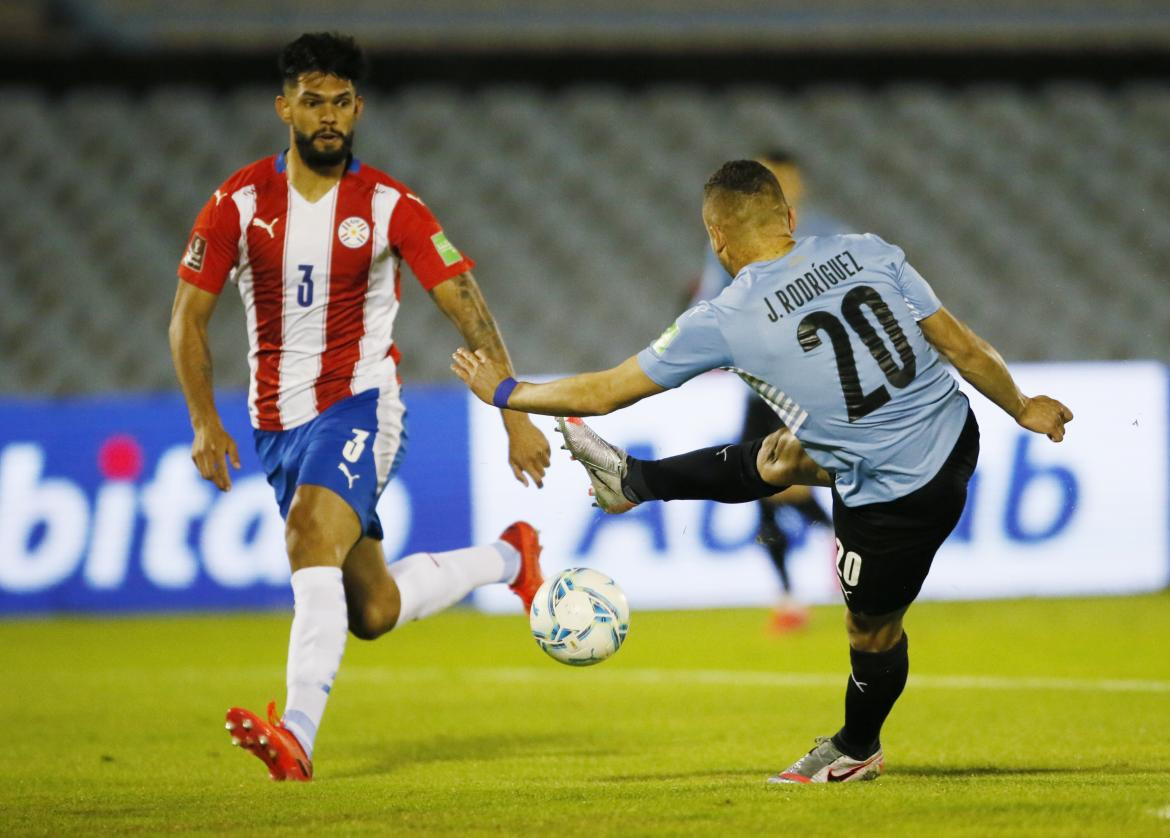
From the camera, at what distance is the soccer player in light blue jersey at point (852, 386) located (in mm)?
4246

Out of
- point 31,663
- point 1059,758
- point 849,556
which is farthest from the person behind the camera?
point 31,663

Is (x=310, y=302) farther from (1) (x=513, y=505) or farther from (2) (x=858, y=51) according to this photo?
(2) (x=858, y=51)

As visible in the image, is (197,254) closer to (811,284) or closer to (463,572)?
(463,572)

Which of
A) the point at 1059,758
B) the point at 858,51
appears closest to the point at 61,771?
the point at 1059,758

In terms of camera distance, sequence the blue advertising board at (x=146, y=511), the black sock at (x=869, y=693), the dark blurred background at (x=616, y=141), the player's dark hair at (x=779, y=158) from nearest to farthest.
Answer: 1. the black sock at (x=869, y=693)
2. the player's dark hair at (x=779, y=158)
3. the blue advertising board at (x=146, y=511)
4. the dark blurred background at (x=616, y=141)

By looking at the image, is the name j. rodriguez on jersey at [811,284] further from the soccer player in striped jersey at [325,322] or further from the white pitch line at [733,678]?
the white pitch line at [733,678]

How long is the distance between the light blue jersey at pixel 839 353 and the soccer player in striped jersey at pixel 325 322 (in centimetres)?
80

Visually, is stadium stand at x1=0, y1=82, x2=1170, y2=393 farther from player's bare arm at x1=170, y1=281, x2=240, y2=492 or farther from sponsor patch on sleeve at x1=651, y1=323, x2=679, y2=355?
sponsor patch on sleeve at x1=651, y1=323, x2=679, y2=355

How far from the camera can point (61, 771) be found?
5.01 metres

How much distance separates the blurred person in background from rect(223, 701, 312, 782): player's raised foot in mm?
1812

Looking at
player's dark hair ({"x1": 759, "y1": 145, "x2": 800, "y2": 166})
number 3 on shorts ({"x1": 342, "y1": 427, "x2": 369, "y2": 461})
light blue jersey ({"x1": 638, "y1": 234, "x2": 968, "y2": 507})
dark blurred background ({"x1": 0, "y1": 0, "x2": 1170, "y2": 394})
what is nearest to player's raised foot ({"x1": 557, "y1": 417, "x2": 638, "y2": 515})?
number 3 on shorts ({"x1": 342, "y1": 427, "x2": 369, "y2": 461})

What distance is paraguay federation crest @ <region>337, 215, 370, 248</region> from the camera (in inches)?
200

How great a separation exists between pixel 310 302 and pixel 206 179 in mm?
9411

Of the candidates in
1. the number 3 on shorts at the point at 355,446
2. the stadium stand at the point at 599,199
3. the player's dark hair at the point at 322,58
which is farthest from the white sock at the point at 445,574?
the stadium stand at the point at 599,199
